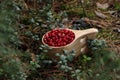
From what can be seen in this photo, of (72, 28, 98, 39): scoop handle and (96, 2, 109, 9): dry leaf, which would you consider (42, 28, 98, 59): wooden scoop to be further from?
(96, 2, 109, 9): dry leaf

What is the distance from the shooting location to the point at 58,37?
2.03m

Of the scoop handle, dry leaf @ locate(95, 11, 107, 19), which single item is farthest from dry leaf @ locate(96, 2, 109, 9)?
the scoop handle

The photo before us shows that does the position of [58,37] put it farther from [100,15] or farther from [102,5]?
[102,5]

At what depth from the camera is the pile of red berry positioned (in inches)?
78.0

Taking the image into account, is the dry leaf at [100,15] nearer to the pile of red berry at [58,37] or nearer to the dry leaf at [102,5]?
the dry leaf at [102,5]

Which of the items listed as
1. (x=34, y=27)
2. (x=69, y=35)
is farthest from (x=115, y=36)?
(x=34, y=27)

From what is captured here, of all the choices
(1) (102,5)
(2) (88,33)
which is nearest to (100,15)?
(1) (102,5)

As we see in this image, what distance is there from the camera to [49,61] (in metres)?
1.91

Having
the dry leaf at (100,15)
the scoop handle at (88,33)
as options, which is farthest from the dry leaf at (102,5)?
the scoop handle at (88,33)

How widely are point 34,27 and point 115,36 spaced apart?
518 millimetres

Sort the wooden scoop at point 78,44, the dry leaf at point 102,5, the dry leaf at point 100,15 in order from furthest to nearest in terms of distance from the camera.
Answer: the dry leaf at point 102,5 < the dry leaf at point 100,15 < the wooden scoop at point 78,44

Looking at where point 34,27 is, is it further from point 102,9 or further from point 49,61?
point 102,9

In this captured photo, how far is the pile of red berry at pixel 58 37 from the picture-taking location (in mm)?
1981

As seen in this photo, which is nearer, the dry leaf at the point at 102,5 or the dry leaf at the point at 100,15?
the dry leaf at the point at 100,15
